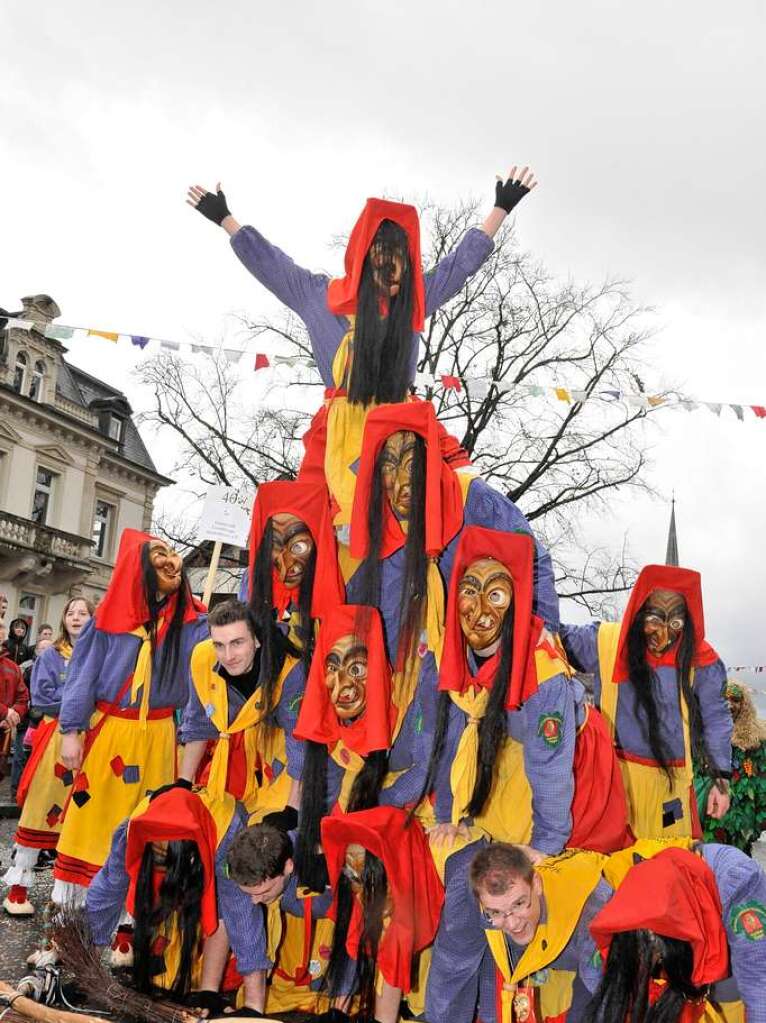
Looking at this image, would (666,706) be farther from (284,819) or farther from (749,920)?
(284,819)

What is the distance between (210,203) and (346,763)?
2736mm

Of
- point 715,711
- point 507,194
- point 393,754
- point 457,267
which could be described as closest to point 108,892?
point 393,754

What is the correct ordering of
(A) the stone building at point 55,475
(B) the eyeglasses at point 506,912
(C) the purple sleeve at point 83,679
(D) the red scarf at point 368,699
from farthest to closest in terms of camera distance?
(A) the stone building at point 55,475 < (C) the purple sleeve at point 83,679 < (D) the red scarf at point 368,699 < (B) the eyeglasses at point 506,912

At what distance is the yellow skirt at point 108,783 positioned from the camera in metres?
4.14

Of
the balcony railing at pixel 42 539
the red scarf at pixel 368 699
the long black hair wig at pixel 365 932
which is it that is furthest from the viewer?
the balcony railing at pixel 42 539

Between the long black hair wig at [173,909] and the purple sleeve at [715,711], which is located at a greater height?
the purple sleeve at [715,711]

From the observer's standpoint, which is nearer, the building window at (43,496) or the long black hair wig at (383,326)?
the long black hair wig at (383,326)

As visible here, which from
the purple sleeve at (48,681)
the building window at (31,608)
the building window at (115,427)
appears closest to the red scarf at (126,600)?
the purple sleeve at (48,681)

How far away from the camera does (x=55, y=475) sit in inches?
1107

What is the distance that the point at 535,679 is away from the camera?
3.22 m

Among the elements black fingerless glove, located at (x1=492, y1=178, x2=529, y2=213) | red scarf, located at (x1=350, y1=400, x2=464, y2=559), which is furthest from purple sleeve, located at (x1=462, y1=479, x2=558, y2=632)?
black fingerless glove, located at (x1=492, y1=178, x2=529, y2=213)

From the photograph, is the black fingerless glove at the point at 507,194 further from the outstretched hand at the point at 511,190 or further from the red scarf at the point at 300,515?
the red scarf at the point at 300,515

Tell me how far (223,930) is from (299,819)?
0.46m

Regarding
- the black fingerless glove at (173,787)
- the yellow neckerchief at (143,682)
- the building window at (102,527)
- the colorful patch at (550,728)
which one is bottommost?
the black fingerless glove at (173,787)
